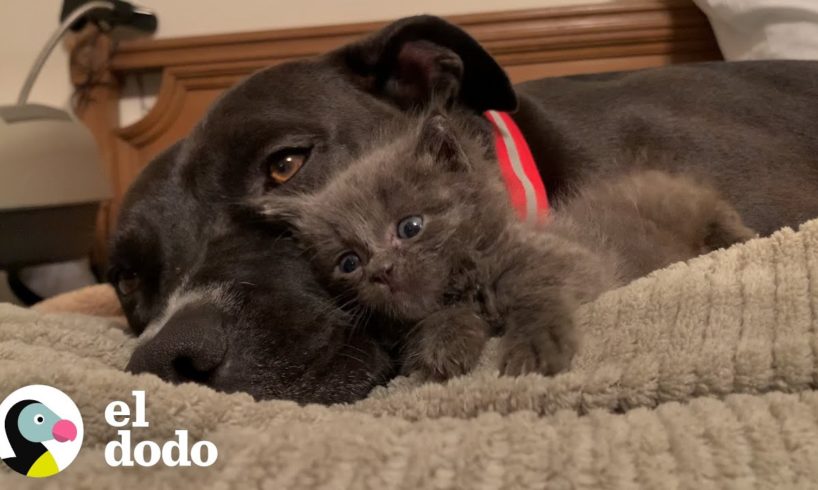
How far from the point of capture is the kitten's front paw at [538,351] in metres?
0.75

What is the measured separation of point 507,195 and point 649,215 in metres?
0.24

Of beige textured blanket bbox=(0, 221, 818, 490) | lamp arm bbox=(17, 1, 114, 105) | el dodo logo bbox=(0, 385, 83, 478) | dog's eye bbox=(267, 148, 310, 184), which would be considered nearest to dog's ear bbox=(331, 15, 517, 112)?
dog's eye bbox=(267, 148, 310, 184)

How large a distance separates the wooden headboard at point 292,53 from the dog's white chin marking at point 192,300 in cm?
156

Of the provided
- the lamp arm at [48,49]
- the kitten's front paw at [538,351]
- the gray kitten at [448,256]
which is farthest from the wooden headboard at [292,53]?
the kitten's front paw at [538,351]

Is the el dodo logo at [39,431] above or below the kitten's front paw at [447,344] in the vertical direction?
above

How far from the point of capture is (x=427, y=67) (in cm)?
139

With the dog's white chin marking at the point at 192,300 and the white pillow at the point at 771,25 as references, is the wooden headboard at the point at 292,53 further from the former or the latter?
the dog's white chin marking at the point at 192,300

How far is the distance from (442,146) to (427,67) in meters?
0.48

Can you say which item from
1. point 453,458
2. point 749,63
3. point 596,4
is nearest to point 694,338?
point 453,458

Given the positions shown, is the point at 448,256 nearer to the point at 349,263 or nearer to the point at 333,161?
the point at 349,263

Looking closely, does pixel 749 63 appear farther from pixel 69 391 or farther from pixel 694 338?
pixel 69 391

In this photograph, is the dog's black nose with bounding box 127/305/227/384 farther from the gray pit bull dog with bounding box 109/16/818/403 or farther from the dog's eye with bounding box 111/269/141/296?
the dog's eye with bounding box 111/269/141/296

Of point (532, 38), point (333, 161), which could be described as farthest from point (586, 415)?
point (532, 38)

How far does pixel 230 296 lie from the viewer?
977mm
